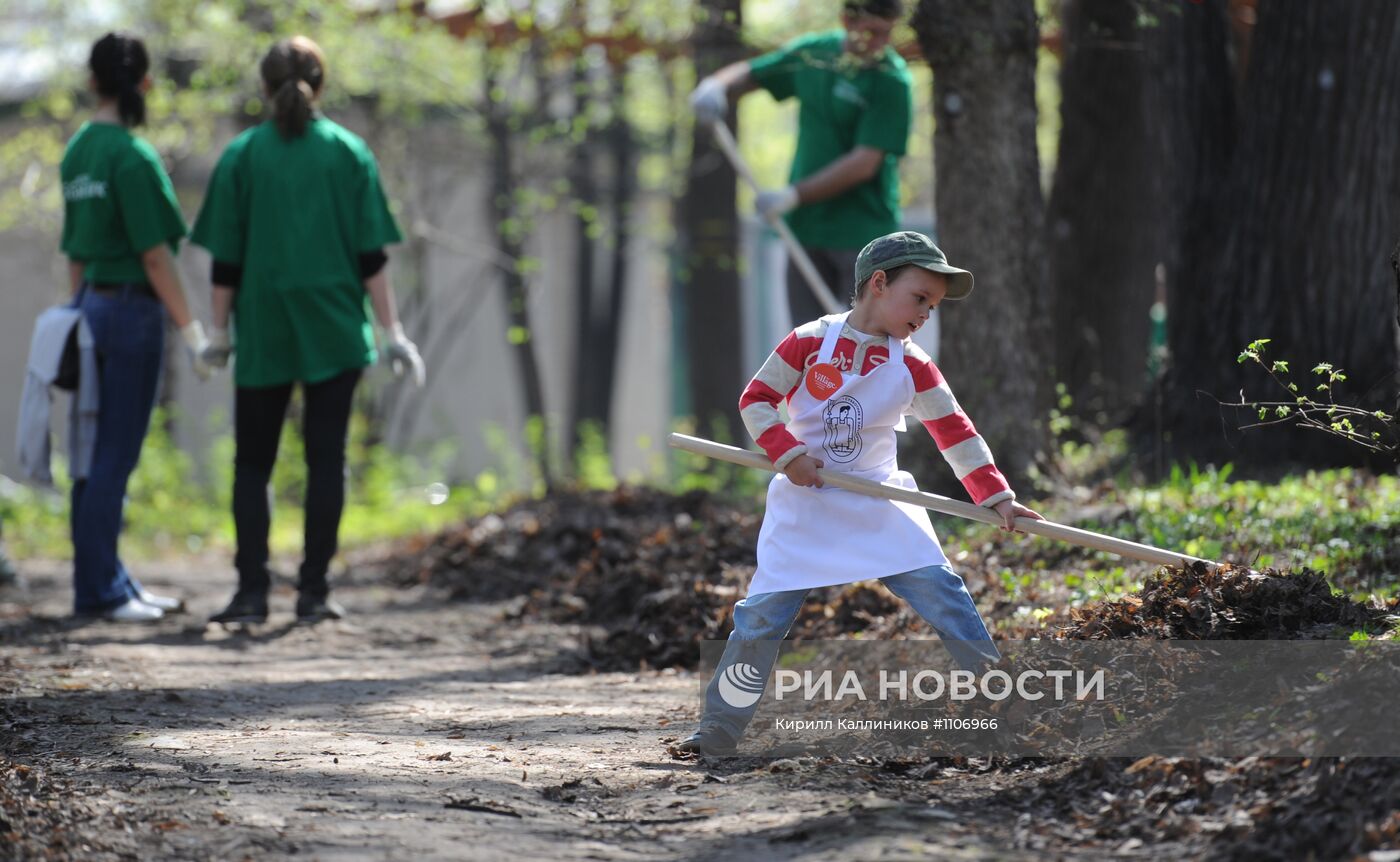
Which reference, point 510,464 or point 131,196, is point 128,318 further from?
point 510,464

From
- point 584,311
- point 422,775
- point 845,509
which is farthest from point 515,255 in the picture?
point 422,775

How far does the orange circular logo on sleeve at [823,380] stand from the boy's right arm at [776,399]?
3cm

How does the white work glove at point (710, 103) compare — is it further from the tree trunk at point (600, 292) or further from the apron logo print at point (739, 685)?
the tree trunk at point (600, 292)

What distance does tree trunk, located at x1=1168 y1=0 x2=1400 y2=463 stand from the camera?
7.11 metres

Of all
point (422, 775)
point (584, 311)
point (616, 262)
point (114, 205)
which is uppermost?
point (114, 205)

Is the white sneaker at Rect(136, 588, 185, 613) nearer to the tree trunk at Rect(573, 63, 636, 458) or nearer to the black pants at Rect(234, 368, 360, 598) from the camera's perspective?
the black pants at Rect(234, 368, 360, 598)

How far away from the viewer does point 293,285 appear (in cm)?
625

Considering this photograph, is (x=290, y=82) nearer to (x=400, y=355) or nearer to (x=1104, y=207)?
(x=400, y=355)

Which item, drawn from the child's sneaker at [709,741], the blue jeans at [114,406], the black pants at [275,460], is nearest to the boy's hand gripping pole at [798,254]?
the black pants at [275,460]

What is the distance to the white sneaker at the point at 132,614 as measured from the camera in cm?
652

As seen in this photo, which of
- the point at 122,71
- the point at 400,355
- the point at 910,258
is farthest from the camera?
the point at 400,355

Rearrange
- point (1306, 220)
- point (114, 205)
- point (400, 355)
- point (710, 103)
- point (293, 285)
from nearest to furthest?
1. point (293, 285)
2. point (114, 205)
3. point (400, 355)
4. point (710, 103)
5. point (1306, 220)

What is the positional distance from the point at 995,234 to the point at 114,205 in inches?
140

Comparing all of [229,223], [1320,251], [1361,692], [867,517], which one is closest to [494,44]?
[229,223]
